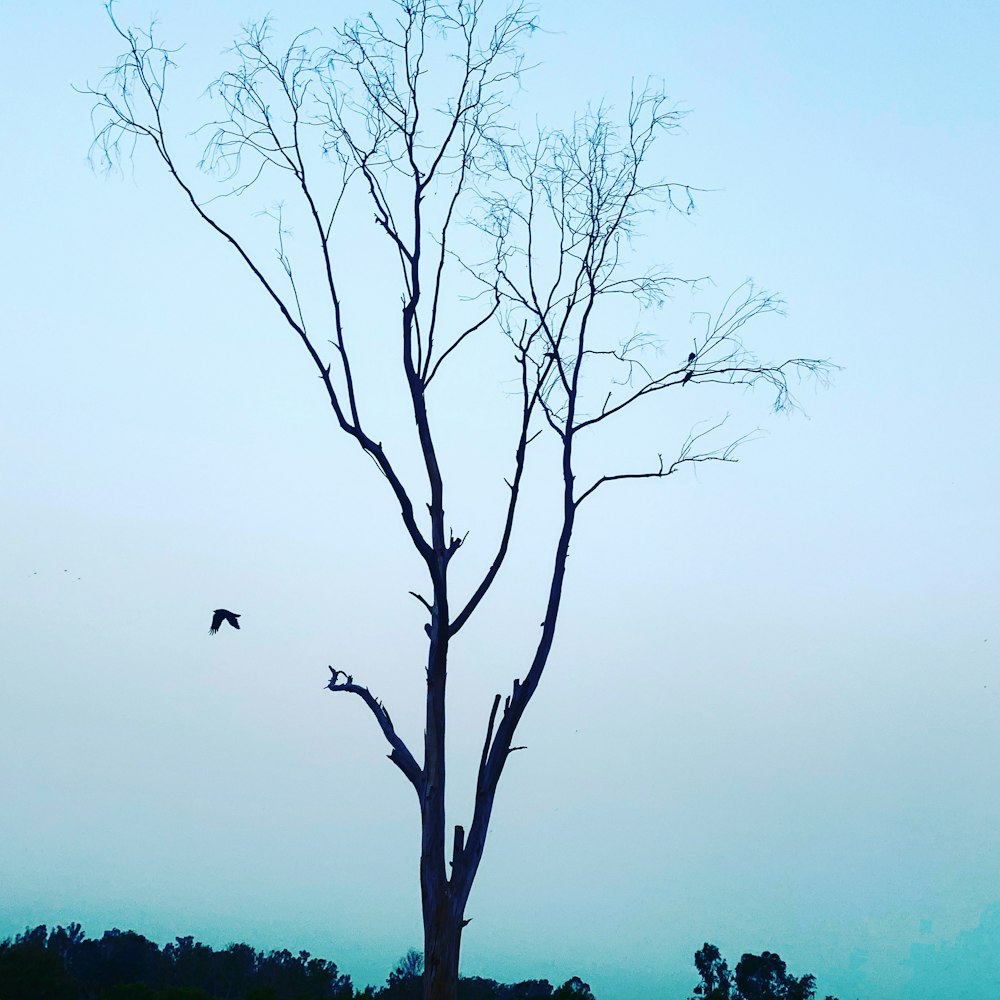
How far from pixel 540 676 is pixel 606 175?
471 cm

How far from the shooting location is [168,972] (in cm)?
4172

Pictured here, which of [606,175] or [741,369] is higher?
[606,175]

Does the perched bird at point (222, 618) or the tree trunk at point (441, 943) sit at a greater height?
the perched bird at point (222, 618)

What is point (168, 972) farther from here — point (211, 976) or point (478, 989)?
point (478, 989)

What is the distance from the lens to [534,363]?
9758 mm

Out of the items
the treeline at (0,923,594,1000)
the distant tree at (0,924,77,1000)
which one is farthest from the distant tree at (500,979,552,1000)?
the distant tree at (0,924,77,1000)

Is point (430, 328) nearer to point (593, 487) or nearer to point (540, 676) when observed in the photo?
point (593, 487)

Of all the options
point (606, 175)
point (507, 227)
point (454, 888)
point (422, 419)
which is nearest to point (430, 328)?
point (422, 419)

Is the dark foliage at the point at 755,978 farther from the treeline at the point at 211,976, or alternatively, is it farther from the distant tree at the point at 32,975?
the distant tree at the point at 32,975

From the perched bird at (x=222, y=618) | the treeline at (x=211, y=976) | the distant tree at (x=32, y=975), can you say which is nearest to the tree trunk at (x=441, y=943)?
the perched bird at (x=222, y=618)

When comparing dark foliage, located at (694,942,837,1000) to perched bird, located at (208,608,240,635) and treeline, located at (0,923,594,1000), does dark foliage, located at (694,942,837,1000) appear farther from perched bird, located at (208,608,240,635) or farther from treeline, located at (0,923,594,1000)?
perched bird, located at (208,608,240,635)

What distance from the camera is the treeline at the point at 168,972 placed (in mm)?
30859

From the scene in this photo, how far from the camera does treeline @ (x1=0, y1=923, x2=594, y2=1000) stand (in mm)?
30859

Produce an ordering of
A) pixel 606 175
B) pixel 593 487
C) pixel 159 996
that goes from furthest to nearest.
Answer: pixel 159 996
pixel 606 175
pixel 593 487
